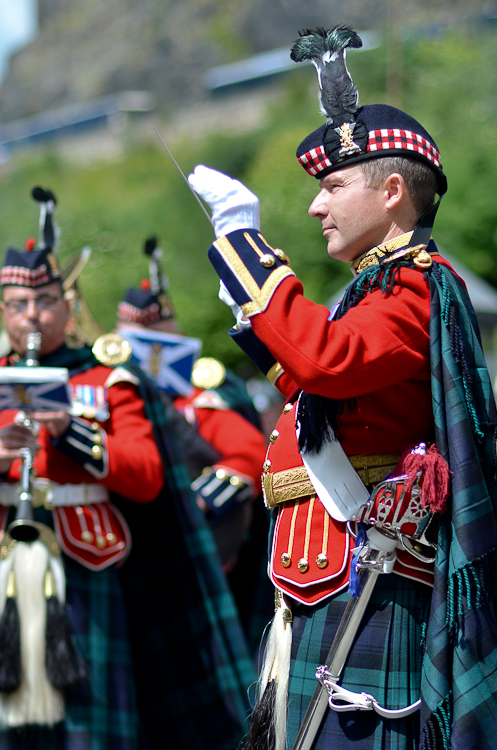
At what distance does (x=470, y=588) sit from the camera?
2.07 meters

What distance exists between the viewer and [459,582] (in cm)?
206

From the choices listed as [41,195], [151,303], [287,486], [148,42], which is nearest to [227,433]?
[151,303]

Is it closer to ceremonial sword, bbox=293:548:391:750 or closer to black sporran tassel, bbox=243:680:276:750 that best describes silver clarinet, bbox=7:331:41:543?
black sporran tassel, bbox=243:680:276:750

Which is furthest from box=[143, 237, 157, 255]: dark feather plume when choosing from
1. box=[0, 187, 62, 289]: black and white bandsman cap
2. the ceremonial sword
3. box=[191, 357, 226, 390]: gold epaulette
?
the ceremonial sword

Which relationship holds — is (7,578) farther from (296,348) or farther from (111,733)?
(296,348)

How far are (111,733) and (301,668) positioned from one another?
5.70ft

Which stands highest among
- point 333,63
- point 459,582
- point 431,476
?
point 333,63

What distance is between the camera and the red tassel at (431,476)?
2.06 m

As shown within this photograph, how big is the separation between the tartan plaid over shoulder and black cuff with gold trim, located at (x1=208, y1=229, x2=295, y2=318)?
0.38 m

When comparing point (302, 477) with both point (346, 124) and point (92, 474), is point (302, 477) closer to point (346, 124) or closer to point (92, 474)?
point (346, 124)

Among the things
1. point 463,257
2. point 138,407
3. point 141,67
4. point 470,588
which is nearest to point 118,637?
Result: point 138,407

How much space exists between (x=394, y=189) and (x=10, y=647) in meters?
2.27

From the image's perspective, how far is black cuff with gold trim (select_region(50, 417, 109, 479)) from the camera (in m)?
3.49

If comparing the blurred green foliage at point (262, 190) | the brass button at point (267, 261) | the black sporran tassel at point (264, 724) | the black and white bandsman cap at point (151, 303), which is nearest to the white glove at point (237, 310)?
the brass button at point (267, 261)
